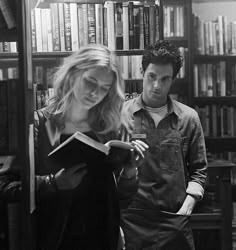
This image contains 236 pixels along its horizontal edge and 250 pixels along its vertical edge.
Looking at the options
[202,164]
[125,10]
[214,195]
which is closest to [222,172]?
[214,195]

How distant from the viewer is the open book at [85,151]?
1543mm

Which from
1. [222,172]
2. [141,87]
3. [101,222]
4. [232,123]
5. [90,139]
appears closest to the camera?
[90,139]

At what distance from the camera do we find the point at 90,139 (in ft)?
5.17

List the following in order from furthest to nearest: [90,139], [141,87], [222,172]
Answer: [222,172], [141,87], [90,139]

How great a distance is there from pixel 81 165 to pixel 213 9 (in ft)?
7.62

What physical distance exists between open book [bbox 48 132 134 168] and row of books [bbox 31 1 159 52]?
43 centimetres

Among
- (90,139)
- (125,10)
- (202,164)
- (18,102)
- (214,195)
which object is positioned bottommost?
(214,195)

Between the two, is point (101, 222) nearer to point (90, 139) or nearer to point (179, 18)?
point (90, 139)

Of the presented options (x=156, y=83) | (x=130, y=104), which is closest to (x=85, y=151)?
(x=130, y=104)

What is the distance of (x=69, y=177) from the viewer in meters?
1.66

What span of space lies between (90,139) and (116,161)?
130mm

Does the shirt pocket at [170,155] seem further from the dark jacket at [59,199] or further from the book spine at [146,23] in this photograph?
the book spine at [146,23]

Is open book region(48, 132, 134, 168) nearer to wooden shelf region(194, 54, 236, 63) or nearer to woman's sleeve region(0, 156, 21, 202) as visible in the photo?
woman's sleeve region(0, 156, 21, 202)

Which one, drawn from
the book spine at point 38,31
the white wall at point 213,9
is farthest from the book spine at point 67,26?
the white wall at point 213,9
